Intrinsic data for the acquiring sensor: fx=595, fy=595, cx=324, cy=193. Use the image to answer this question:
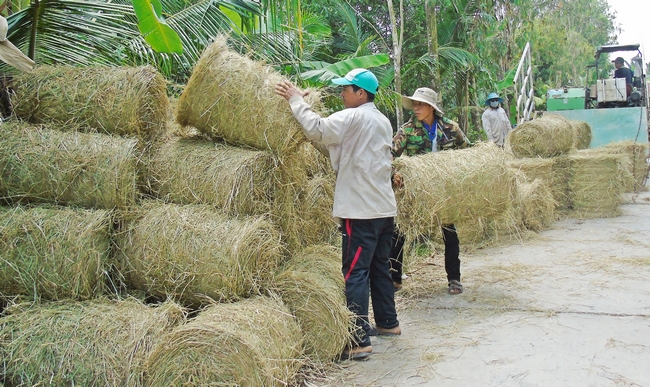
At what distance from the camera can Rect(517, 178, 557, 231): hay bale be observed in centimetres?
830

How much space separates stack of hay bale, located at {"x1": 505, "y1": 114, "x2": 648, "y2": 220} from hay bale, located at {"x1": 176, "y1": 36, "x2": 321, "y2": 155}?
6051mm

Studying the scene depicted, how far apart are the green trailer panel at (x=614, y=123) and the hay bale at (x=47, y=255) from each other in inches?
476

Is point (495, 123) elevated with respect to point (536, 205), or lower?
elevated

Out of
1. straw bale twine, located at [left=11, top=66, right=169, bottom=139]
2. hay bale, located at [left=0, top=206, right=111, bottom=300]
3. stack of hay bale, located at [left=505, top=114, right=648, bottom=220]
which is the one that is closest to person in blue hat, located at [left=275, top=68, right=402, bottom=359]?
straw bale twine, located at [left=11, top=66, right=169, bottom=139]

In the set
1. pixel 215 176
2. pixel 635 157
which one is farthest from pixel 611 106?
pixel 215 176

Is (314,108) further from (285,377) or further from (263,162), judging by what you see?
(285,377)

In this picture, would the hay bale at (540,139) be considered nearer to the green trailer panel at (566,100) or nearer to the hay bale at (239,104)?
the green trailer panel at (566,100)

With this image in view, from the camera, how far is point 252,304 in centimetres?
361

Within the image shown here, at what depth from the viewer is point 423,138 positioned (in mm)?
5684

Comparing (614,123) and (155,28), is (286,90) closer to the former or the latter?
(155,28)

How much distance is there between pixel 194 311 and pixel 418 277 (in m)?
3.19

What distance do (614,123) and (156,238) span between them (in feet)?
41.3

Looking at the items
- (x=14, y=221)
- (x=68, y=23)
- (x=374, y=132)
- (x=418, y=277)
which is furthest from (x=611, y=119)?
(x=14, y=221)

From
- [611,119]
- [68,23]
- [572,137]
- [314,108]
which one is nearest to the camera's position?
[314,108]
